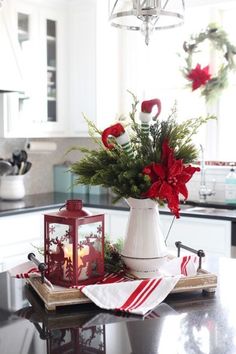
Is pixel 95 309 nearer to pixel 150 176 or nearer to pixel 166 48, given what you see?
pixel 150 176

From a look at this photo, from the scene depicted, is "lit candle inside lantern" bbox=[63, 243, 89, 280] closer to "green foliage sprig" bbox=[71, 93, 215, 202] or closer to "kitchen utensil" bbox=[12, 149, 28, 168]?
"green foliage sprig" bbox=[71, 93, 215, 202]

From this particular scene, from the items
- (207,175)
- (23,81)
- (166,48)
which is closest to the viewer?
(23,81)

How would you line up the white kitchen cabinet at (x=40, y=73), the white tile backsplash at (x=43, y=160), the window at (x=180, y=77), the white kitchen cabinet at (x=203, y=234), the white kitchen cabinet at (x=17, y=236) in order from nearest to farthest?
the white kitchen cabinet at (x=203, y=234)
the white kitchen cabinet at (x=17, y=236)
the white kitchen cabinet at (x=40, y=73)
the window at (x=180, y=77)
the white tile backsplash at (x=43, y=160)

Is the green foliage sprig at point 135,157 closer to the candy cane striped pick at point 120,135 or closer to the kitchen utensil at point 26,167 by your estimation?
the candy cane striped pick at point 120,135

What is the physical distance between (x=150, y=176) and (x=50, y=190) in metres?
3.07

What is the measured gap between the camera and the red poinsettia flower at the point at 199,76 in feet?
12.8

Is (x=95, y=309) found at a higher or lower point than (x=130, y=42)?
lower

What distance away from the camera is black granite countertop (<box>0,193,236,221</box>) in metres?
3.29

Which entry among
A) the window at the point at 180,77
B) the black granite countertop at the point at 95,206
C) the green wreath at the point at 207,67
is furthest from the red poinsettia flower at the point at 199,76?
the black granite countertop at the point at 95,206

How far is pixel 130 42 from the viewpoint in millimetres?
4320

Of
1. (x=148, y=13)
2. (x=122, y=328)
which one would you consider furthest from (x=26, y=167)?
(x=122, y=328)

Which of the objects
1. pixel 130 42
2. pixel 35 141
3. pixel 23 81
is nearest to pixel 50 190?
pixel 35 141

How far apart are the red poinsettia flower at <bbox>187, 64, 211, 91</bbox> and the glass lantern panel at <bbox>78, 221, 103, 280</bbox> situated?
2634mm

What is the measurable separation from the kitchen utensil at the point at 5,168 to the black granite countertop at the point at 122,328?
237 centimetres
